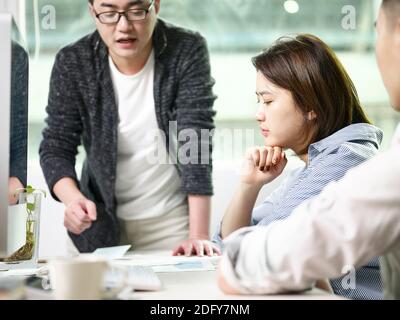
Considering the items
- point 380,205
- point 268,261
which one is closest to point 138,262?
point 268,261

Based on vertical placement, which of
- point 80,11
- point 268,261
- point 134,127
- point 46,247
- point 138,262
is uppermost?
point 80,11

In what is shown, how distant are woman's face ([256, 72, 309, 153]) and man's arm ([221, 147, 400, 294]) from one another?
3.16 feet

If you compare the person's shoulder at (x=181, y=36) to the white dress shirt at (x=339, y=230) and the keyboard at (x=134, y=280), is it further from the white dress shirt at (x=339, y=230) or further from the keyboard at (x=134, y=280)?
the white dress shirt at (x=339, y=230)

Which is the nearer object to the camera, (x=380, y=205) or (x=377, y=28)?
(x=380, y=205)

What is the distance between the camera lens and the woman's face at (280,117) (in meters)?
1.82

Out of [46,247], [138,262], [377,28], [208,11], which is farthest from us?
[208,11]

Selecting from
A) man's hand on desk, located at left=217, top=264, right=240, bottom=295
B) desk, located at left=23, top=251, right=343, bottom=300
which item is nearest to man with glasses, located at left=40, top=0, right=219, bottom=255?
desk, located at left=23, top=251, right=343, bottom=300

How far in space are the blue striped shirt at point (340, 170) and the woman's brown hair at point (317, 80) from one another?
0.50ft

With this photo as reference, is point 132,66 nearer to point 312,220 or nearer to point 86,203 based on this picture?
point 86,203

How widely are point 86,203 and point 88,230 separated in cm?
46

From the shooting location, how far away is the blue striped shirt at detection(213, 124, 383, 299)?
1468 mm

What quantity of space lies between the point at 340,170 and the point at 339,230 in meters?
0.71

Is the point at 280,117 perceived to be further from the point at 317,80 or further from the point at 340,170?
the point at 340,170
